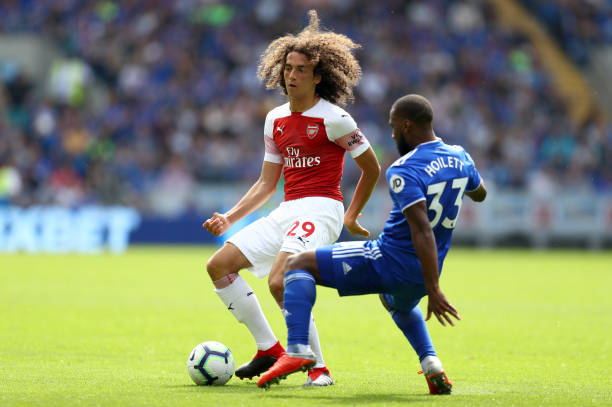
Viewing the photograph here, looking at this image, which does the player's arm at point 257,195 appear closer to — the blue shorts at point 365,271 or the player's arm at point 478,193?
the blue shorts at point 365,271

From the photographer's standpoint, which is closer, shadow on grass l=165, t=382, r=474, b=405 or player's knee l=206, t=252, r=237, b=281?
shadow on grass l=165, t=382, r=474, b=405

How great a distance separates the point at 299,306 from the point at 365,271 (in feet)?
1.56

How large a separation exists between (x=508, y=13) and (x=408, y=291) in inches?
1023

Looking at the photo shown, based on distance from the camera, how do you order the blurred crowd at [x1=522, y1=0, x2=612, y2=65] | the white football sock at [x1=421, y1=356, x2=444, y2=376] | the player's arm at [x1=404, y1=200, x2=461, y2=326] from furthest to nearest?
the blurred crowd at [x1=522, y1=0, x2=612, y2=65] → the white football sock at [x1=421, y1=356, x2=444, y2=376] → the player's arm at [x1=404, y1=200, x2=461, y2=326]

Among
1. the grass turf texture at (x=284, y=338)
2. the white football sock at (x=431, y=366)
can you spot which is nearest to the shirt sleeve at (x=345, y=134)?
the white football sock at (x=431, y=366)

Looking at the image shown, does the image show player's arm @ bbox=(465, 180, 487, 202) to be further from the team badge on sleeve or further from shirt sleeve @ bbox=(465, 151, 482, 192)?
the team badge on sleeve

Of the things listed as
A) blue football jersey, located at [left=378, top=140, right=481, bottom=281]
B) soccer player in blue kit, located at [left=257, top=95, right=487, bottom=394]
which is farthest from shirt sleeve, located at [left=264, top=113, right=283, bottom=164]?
blue football jersey, located at [left=378, top=140, right=481, bottom=281]

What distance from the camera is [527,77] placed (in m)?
27.7

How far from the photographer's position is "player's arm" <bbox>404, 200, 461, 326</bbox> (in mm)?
5660

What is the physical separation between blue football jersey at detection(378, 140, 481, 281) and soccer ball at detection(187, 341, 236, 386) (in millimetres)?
1417

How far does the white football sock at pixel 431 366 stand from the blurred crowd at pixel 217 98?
1885cm

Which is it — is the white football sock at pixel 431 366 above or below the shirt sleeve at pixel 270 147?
below

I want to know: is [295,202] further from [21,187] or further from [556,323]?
[21,187]

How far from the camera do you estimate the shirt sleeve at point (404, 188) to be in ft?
18.7
